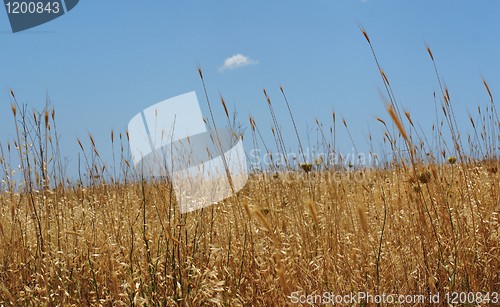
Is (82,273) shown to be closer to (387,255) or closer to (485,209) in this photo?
(387,255)

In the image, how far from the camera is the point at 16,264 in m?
2.80

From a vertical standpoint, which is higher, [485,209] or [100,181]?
[100,181]

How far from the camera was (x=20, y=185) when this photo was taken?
2955 millimetres

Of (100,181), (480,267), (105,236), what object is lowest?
(480,267)

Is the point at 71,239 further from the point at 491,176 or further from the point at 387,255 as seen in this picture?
the point at 491,176

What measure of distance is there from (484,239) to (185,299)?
→ 164 cm

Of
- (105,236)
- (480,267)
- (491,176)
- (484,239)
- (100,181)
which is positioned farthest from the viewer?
(100,181)

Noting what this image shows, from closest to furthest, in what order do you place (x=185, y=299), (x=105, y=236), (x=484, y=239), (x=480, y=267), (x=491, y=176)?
(x=185, y=299)
(x=480, y=267)
(x=484, y=239)
(x=105, y=236)
(x=491, y=176)

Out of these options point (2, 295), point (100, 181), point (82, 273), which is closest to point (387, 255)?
point (82, 273)

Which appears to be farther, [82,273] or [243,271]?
[82,273]

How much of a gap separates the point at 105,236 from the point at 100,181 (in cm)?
114

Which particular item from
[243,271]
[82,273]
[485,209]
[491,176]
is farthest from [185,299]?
[491,176]

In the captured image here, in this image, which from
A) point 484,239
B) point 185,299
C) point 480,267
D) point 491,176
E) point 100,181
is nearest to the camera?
point 185,299

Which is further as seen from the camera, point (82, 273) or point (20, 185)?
point (20, 185)
